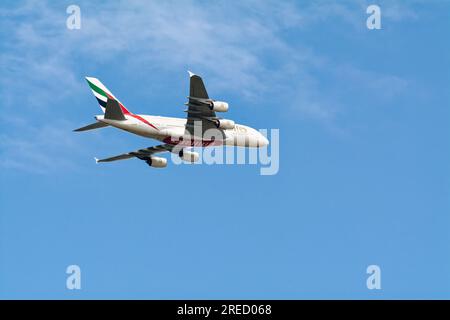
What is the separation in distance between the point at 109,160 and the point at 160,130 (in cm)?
1044

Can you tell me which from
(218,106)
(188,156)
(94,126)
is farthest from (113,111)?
(188,156)

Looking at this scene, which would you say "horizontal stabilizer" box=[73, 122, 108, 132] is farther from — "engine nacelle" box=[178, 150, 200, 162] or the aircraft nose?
the aircraft nose

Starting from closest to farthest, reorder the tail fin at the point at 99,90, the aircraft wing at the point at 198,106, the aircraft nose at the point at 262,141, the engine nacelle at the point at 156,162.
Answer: the aircraft wing at the point at 198,106, the tail fin at the point at 99,90, the engine nacelle at the point at 156,162, the aircraft nose at the point at 262,141

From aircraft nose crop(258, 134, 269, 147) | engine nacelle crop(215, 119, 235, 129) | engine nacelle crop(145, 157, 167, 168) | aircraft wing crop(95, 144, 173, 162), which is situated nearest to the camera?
engine nacelle crop(215, 119, 235, 129)

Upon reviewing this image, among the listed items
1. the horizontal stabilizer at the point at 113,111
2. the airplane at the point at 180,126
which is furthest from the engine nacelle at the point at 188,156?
the horizontal stabilizer at the point at 113,111

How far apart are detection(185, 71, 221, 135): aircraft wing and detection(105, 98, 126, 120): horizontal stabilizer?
20.1 ft

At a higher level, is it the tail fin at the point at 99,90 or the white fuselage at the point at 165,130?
the tail fin at the point at 99,90

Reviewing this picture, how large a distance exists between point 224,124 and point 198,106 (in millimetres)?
4761

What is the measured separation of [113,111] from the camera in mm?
Answer: 85688

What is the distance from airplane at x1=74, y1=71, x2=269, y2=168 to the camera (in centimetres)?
8538

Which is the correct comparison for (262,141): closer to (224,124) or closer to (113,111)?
(224,124)

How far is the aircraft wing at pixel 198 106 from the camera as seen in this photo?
8250 centimetres

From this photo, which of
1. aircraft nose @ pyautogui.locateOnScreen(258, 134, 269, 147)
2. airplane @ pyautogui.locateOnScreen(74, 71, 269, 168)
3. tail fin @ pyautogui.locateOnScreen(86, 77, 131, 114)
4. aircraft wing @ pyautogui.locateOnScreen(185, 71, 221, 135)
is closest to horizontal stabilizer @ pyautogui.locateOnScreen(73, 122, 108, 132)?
airplane @ pyautogui.locateOnScreen(74, 71, 269, 168)

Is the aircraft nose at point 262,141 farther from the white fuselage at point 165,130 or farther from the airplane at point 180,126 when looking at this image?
the white fuselage at point 165,130
